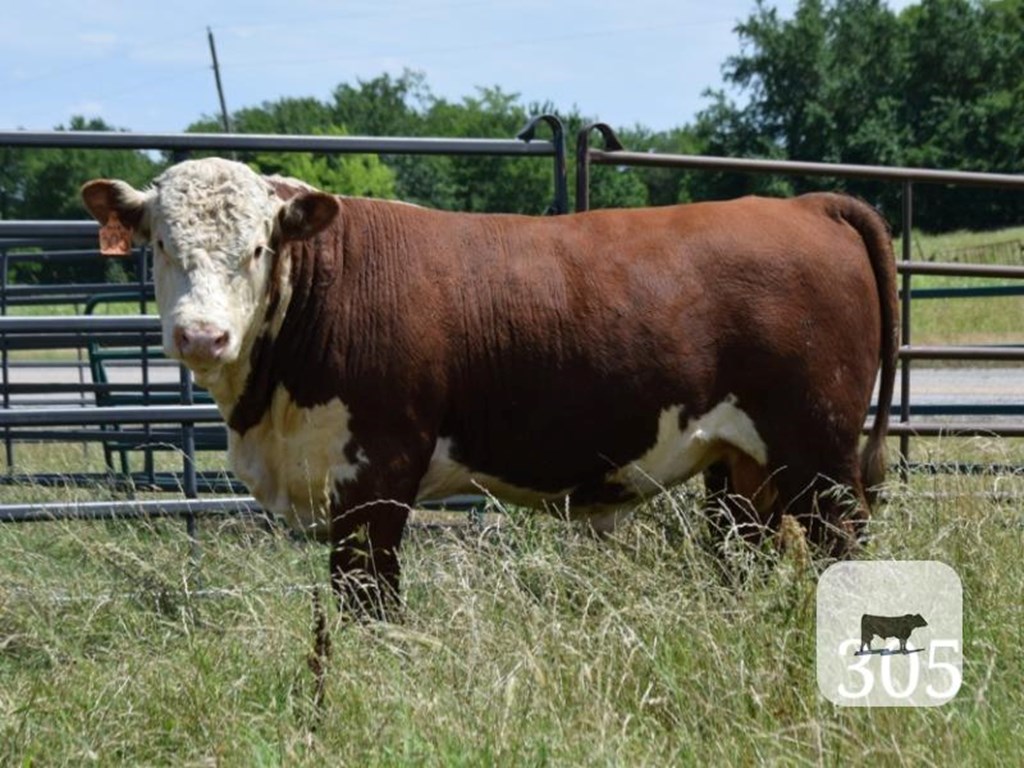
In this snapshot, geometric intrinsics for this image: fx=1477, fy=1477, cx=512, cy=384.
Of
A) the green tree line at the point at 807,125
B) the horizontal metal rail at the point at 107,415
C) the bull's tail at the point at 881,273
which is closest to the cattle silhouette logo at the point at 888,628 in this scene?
the bull's tail at the point at 881,273

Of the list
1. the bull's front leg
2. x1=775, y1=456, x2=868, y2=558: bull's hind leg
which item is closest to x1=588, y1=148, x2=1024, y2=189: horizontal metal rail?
x1=775, y1=456, x2=868, y2=558: bull's hind leg

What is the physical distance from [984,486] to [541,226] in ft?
6.31

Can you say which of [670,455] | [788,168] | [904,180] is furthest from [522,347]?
[904,180]

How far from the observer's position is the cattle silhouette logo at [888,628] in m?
3.97

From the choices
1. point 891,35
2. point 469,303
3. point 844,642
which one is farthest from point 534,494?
point 891,35

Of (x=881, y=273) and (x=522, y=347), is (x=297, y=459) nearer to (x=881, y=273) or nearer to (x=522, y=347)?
(x=522, y=347)

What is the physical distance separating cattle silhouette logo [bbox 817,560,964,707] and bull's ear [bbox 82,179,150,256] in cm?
249

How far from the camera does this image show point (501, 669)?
3.82 metres

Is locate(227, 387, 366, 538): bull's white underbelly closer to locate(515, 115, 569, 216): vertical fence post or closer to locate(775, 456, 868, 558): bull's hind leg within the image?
locate(775, 456, 868, 558): bull's hind leg

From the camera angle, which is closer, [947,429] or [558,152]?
[558,152]

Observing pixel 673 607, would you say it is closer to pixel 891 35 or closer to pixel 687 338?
pixel 687 338

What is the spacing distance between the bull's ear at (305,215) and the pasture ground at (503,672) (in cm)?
110

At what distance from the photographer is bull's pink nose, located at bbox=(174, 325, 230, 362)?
4359mm

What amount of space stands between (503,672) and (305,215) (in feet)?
5.77
